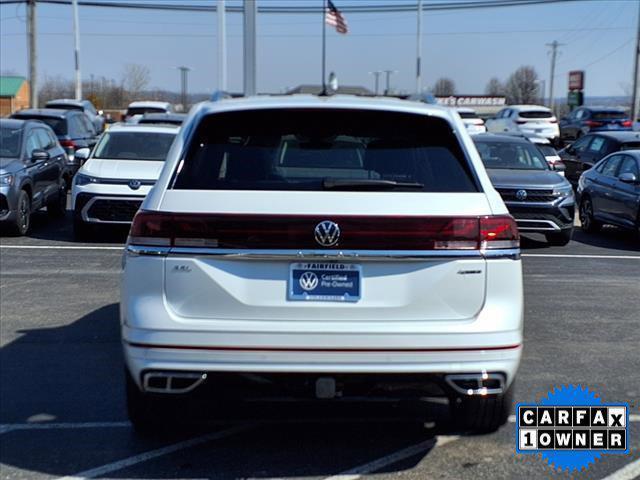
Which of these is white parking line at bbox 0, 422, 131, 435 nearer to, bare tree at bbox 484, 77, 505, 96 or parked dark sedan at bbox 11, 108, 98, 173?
parked dark sedan at bbox 11, 108, 98, 173

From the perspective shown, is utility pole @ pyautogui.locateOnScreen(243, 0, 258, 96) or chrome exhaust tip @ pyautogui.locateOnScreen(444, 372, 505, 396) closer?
chrome exhaust tip @ pyautogui.locateOnScreen(444, 372, 505, 396)

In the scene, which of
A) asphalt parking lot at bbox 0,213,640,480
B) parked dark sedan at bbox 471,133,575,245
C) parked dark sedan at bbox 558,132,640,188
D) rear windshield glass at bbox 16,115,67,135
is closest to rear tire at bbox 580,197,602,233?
parked dark sedan at bbox 471,133,575,245

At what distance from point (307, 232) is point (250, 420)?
103 centimetres

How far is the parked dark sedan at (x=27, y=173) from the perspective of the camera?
12.3m

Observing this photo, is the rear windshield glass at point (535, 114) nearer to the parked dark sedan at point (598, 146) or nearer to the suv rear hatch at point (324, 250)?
the parked dark sedan at point (598, 146)

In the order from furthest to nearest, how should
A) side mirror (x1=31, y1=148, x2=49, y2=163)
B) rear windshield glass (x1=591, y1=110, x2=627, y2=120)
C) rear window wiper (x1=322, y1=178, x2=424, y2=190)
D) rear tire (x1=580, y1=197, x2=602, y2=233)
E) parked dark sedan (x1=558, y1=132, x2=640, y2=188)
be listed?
rear windshield glass (x1=591, y1=110, x2=627, y2=120) → parked dark sedan (x1=558, y1=132, x2=640, y2=188) → rear tire (x1=580, y1=197, x2=602, y2=233) → side mirror (x1=31, y1=148, x2=49, y2=163) → rear window wiper (x1=322, y1=178, x2=424, y2=190)

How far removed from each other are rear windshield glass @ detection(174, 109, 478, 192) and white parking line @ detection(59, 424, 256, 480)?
1.51 metres

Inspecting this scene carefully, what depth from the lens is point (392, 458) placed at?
4609 mm

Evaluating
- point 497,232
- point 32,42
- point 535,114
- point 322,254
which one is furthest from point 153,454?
point 32,42

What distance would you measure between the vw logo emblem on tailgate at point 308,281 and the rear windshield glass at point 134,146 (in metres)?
9.70

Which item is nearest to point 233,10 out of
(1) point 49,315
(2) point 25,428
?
(1) point 49,315

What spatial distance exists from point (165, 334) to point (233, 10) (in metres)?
42.7

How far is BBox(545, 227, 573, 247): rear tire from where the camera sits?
12.5 metres

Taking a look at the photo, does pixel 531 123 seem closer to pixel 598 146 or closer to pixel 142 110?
pixel 142 110
